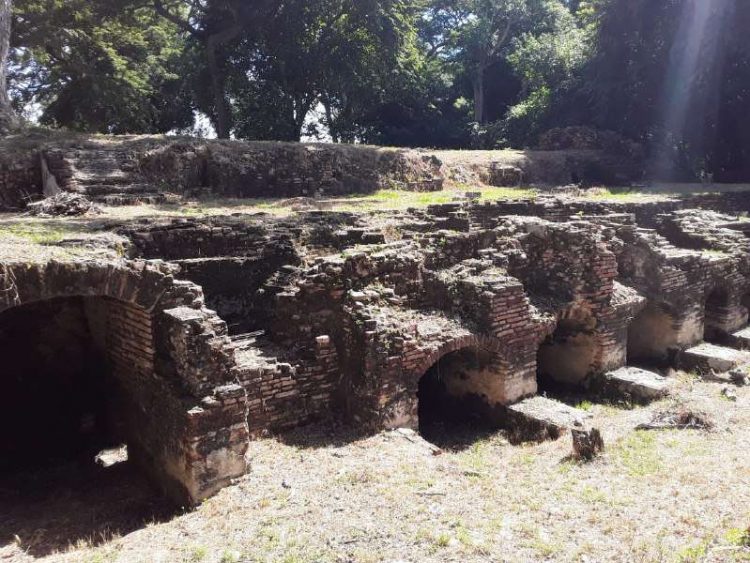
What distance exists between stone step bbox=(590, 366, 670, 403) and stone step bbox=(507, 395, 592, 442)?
122 centimetres

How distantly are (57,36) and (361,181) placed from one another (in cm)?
1173

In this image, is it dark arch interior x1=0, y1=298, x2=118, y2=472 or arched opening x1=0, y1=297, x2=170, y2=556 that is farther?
dark arch interior x1=0, y1=298, x2=118, y2=472

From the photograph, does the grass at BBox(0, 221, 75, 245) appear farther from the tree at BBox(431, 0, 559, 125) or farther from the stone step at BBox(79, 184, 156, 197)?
the tree at BBox(431, 0, 559, 125)

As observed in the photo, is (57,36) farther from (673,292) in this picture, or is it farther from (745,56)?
(745,56)

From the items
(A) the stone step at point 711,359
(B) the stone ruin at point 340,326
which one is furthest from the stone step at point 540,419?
(A) the stone step at point 711,359

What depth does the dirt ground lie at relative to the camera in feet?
15.9

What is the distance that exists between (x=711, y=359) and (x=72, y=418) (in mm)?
9968

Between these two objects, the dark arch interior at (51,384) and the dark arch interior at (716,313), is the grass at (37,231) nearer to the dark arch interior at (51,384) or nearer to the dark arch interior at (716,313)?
the dark arch interior at (51,384)

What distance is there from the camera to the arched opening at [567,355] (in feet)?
32.4

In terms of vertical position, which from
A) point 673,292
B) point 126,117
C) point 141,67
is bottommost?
point 673,292

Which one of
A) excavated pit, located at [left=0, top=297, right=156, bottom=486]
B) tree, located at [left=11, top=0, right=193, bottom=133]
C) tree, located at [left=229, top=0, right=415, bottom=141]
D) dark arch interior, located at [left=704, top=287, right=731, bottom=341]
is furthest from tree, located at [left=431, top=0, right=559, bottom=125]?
excavated pit, located at [left=0, top=297, right=156, bottom=486]

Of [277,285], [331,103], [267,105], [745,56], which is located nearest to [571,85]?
[745,56]

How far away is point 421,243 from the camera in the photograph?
9.71 meters

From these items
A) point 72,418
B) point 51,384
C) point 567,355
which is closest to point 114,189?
point 51,384
